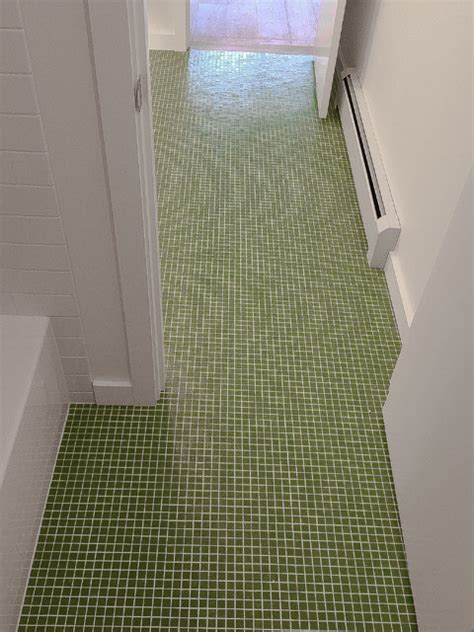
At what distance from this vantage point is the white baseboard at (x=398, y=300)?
199 cm

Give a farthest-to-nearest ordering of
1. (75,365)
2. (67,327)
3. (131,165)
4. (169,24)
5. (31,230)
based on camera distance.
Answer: (169,24) → (75,365) → (67,327) → (31,230) → (131,165)

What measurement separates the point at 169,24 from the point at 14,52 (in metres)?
2.33

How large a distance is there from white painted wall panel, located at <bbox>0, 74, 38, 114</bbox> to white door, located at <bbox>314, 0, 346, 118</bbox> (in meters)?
1.76

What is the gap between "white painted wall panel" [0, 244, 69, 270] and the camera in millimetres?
1381

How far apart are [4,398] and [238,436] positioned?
65cm

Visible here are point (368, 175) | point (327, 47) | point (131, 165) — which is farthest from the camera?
point (327, 47)

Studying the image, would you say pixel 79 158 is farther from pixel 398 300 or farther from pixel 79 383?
pixel 398 300

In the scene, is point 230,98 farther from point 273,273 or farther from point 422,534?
point 422,534

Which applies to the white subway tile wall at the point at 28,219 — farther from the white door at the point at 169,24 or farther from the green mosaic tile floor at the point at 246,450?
the white door at the point at 169,24

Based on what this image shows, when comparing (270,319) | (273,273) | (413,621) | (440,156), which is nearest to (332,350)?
(270,319)

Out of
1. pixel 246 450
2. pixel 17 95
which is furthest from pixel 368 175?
pixel 17 95

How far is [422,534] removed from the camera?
4.62 feet

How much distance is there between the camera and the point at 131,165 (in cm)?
122

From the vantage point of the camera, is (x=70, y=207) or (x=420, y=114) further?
(x=420, y=114)
